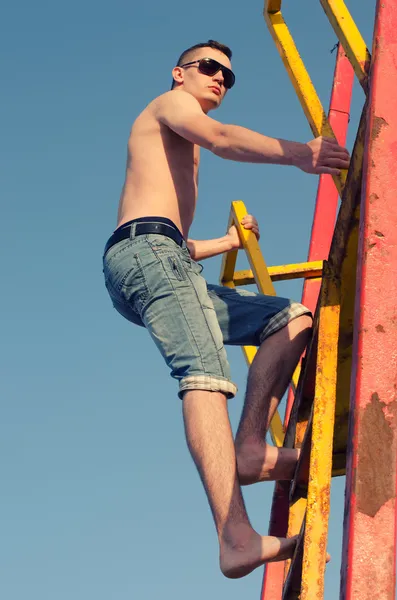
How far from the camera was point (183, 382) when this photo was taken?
398 centimetres

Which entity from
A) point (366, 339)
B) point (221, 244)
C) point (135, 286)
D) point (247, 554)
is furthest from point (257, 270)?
point (366, 339)

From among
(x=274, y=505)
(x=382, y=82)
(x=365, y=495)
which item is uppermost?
(x=382, y=82)

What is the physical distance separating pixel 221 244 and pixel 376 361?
2.51 metres

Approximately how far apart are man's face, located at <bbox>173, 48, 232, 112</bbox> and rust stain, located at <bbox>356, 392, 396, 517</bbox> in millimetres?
2217

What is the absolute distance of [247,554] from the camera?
3.62 metres

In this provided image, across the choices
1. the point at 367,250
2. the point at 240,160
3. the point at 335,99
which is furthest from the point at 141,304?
the point at 335,99

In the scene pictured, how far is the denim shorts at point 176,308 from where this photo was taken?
13.2 ft

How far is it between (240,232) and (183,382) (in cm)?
178

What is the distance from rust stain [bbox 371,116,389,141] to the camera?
11.0 feet

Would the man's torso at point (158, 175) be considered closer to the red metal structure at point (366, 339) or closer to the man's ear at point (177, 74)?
the man's ear at point (177, 74)

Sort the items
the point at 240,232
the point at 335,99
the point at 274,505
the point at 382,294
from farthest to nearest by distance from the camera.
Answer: the point at 335,99 → the point at 240,232 → the point at 274,505 → the point at 382,294

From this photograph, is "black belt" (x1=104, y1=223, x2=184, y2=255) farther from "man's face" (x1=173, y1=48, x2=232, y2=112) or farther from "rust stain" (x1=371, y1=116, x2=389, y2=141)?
"rust stain" (x1=371, y1=116, x2=389, y2=141)

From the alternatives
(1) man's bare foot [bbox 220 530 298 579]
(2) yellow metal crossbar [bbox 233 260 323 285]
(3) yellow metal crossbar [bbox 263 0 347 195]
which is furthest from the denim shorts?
(2) yellow metal crossbar [bbox 233 260 323 285]

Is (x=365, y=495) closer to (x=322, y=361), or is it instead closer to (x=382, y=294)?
(x=382, y=294)
